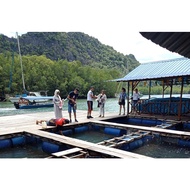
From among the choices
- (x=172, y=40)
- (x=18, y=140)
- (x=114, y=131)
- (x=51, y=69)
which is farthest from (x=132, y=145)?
(x=51, y=69)

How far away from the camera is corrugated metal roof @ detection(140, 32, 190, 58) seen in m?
2.55

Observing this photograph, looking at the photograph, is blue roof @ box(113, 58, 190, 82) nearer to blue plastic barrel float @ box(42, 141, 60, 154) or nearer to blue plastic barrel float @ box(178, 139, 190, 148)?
blue plastic barrel float @ box(178, 139, 190, 148)

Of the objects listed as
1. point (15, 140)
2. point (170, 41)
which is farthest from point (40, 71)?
point (170, 41)

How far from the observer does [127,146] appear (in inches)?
216

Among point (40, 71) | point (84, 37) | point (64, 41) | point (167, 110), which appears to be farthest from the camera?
point (84, 37)

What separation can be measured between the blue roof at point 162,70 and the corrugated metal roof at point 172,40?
4.62 m

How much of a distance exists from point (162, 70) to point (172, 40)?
249 inches

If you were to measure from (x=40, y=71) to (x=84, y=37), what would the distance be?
2495 inches

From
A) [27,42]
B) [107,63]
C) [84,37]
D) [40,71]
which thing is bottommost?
[40,71]

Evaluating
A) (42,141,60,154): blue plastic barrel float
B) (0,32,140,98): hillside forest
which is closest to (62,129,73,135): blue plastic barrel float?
(42,141,60,154): blue plastic barrel float

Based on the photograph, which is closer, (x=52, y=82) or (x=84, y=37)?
(x=52, y=82)

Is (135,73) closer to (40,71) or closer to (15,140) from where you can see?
(15,140)

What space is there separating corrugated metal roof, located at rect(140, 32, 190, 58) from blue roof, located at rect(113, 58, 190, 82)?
4616 mm

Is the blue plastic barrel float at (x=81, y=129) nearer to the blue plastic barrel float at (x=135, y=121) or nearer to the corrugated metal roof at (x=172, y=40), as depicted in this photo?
the blue plastic barrel float at (x=135, y=121)
